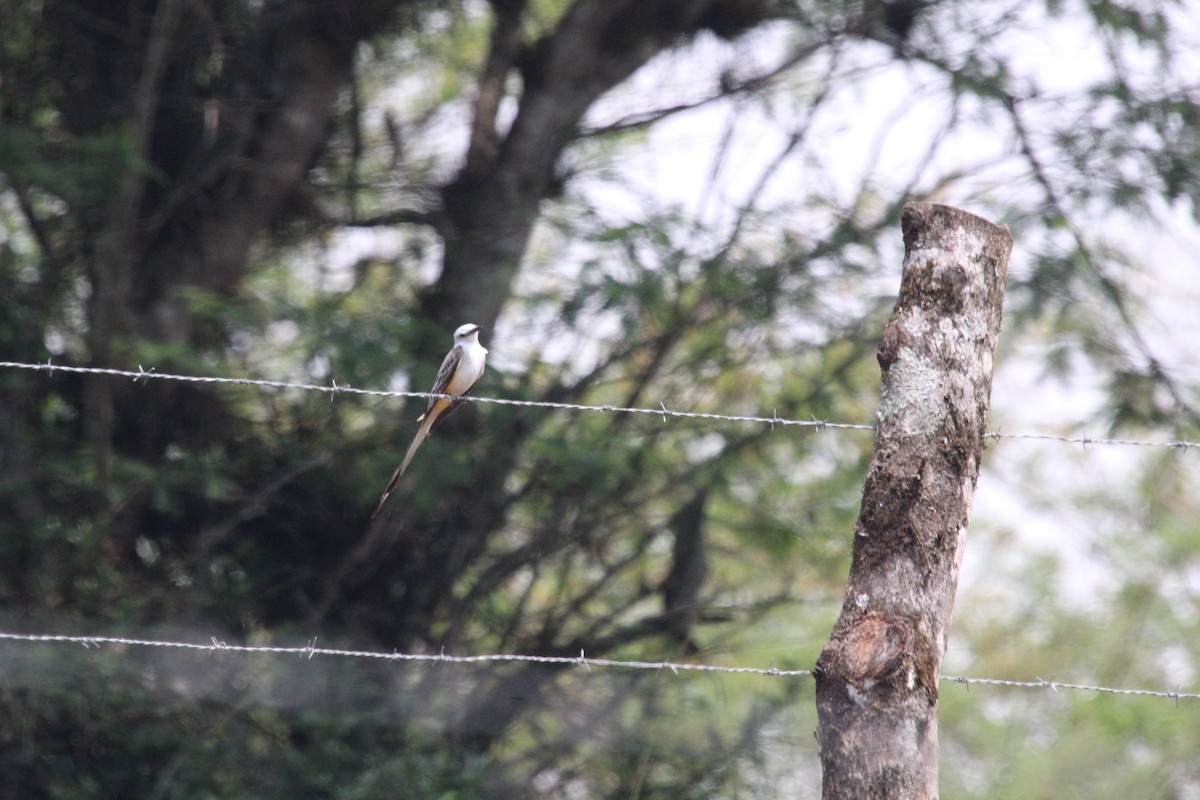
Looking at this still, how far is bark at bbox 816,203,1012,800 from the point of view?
2.64 meters

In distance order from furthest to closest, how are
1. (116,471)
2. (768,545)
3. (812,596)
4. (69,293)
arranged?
(812,596), (768,545), (69,293), (116,471)

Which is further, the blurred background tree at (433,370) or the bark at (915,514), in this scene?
the blurred background tree at (433,370)

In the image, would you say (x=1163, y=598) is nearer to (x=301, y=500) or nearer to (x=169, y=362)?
(x=301, y=500)

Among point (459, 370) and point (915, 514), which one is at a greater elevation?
point (915, 514)

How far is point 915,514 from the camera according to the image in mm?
2783

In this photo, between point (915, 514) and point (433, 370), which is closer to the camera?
point (915, 514)

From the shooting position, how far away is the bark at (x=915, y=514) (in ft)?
8.66

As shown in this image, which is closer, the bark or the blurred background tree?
the bark

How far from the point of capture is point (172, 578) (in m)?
7.26

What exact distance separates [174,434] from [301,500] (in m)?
0.85

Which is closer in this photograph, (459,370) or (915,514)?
(915,514)

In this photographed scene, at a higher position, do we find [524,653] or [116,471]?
[116,471]

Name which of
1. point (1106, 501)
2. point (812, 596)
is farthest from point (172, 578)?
point (1106, 501)

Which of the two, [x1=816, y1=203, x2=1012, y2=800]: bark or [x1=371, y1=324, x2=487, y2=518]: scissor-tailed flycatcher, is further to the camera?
[x1=371, y1=324, x2=487, y2=518]: scissor-tailed flycatcher
